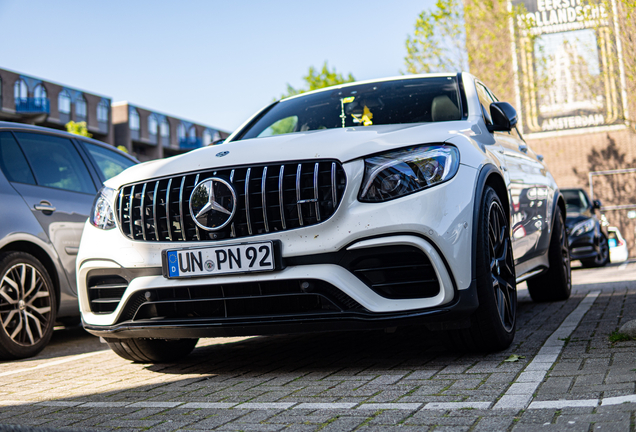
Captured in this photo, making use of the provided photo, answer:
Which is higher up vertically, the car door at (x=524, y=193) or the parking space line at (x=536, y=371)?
the car door at (x=524, y=193)

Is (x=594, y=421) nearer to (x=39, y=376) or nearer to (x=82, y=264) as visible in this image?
(x=82, y=264)

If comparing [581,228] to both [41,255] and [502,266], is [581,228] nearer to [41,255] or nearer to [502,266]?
[502,266]

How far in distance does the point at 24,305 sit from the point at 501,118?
366 cm

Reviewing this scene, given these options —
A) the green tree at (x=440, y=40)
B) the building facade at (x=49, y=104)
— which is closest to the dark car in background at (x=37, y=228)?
the green tree at (x=440, y=40)

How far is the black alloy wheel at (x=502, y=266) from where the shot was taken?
145 inches

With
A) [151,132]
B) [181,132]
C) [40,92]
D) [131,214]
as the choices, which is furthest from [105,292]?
[181,132]

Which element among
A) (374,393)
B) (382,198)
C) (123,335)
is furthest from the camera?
(123,335)

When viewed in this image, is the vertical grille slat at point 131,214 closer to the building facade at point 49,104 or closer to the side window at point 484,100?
the side window at point 484,100

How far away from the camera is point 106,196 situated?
3.92 metres

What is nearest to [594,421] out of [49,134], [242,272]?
[242,272]

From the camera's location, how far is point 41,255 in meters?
5.26

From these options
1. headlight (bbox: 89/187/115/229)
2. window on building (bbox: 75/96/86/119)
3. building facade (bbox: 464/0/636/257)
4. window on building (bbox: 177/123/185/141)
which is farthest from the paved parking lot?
window on building (bbox: 177/123/185/141)

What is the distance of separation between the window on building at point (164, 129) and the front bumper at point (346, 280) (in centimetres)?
7117

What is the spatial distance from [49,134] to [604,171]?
84.2 ft
